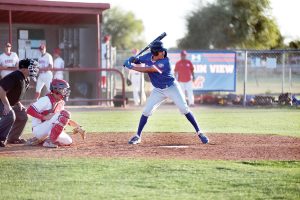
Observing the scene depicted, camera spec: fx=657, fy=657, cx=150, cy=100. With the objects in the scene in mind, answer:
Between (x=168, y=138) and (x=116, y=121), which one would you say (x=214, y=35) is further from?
(x=168, y=138)

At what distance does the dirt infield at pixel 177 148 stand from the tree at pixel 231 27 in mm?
34631

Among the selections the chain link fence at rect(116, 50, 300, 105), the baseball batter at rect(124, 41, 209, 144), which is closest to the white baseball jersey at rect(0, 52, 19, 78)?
the chain link fence at rect(116, 50, 300, 105)

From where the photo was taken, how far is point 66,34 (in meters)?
24.6

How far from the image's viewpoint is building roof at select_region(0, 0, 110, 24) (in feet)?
71.0

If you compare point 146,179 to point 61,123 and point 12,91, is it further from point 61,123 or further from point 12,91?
point 12,91

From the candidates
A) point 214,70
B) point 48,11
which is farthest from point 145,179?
point 214,70

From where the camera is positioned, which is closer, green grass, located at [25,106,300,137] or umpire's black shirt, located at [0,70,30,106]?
umpire's black shirt, located at [0,70,30,106]

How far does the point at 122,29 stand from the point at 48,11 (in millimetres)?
69272

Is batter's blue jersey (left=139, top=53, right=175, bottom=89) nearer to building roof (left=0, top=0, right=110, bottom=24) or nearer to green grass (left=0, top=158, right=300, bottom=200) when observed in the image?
green grass (left=0, top=158, right=300, bottom=200)

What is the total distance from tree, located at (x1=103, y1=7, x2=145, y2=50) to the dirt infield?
247ft

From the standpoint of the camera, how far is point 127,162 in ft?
29.2

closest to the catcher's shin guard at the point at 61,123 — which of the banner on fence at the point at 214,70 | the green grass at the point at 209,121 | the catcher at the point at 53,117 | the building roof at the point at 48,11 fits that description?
the catcher at the point at 53,117

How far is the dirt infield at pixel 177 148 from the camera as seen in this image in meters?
9.66

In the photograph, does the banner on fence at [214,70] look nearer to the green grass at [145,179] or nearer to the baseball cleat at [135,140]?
the baseball cleat at [135,140]
